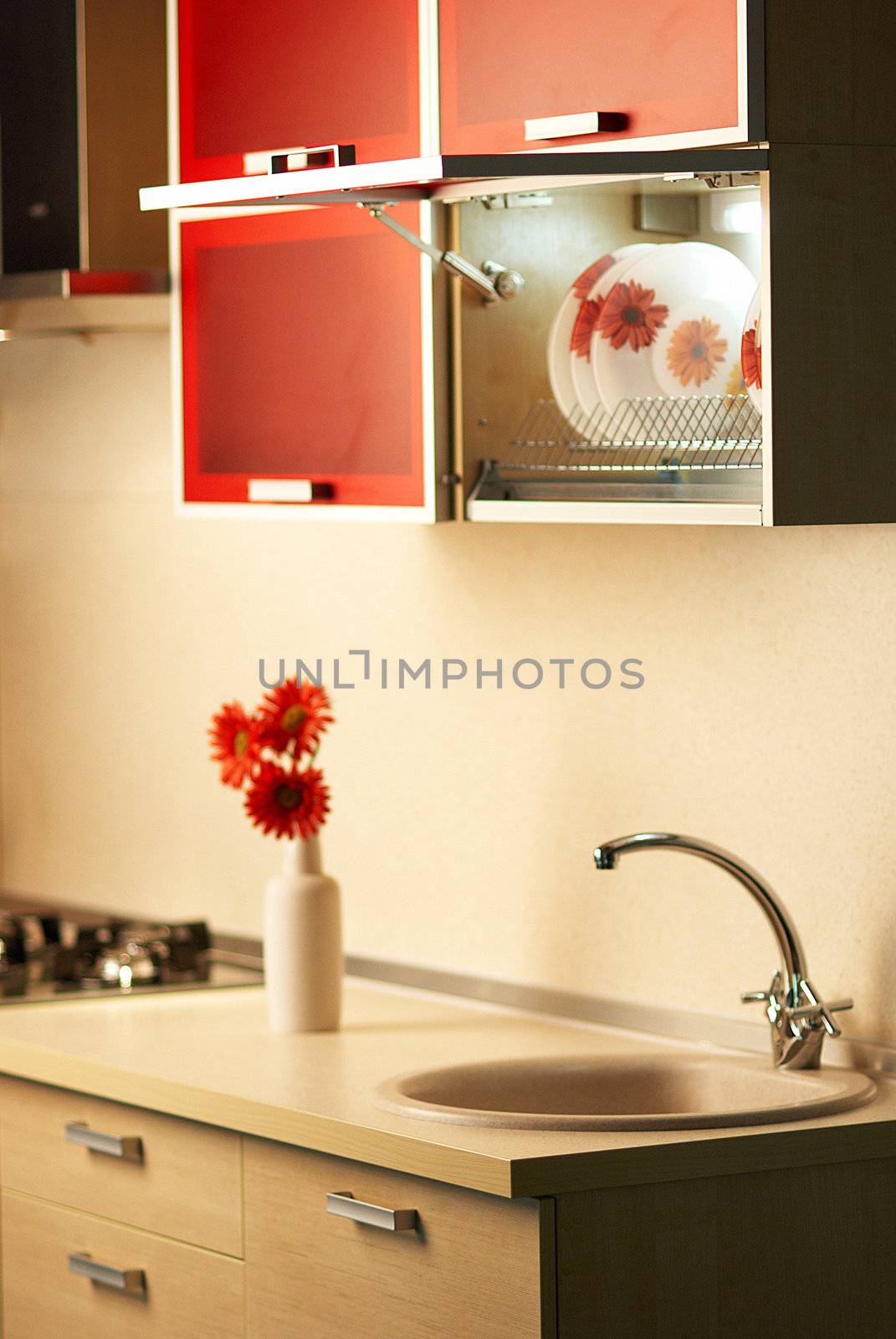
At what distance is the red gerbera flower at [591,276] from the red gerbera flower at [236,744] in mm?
722

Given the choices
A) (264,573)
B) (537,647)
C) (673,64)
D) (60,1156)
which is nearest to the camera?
(673,64)

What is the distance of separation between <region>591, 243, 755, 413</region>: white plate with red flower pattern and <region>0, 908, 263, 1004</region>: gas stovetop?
1.13m

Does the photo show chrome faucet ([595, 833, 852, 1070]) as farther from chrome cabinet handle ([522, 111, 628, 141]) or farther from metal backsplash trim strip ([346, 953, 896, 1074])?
chrome cabinet handle ([522, 111, 628, 141])

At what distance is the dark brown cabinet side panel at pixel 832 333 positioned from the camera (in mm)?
2068

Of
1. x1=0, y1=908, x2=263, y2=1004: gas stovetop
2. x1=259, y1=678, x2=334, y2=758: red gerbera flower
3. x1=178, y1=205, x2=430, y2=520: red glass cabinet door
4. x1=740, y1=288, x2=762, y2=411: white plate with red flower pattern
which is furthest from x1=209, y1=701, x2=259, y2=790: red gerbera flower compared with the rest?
x1=740, y1=288, x2=762, y2=411: white plate with red flower pattern

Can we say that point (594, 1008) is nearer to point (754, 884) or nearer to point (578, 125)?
point (754, 884)

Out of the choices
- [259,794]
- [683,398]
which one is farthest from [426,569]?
[683,398]

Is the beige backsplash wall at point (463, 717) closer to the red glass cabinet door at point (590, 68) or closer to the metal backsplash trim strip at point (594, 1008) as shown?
the metal backsplash trim strip at point (594, 1008)

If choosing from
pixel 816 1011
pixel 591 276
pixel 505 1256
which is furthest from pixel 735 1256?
pixel 591 276

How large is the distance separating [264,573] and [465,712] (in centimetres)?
49

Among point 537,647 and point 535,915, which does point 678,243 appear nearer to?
point 537,647

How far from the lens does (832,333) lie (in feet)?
6.91

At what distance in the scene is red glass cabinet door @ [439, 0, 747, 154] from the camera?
6.83 ft

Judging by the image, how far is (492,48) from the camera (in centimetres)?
233
